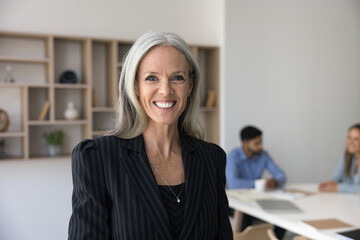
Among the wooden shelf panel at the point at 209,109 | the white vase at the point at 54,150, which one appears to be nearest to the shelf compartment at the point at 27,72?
the white vase at the point at 54,150

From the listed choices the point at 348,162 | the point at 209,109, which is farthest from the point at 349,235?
the point at 209,109

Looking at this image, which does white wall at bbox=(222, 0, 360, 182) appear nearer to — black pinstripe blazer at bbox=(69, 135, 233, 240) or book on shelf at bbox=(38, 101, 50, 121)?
book on shelf at bbox=(38, 101, 50, 121)

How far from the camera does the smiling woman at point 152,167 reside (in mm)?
1170

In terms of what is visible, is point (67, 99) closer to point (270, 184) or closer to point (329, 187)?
point (270, 184)

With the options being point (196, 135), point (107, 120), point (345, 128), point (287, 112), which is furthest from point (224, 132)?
point (196, 135)

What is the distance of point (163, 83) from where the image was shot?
1.25 m

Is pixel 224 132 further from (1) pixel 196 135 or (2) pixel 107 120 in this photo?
(1) pixel 196 135

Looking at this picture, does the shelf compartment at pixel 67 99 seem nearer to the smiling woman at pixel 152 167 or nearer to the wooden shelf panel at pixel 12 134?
the wooden shelf panel at pixel 12 134

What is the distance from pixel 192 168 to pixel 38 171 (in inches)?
126

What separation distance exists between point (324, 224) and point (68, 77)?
2.81 metres

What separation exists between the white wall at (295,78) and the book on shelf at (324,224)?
2.32 m

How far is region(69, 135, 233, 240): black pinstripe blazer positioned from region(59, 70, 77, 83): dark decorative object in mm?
3000

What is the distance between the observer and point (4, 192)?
4.01 m

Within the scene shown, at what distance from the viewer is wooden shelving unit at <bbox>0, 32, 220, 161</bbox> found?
3.96 metres
